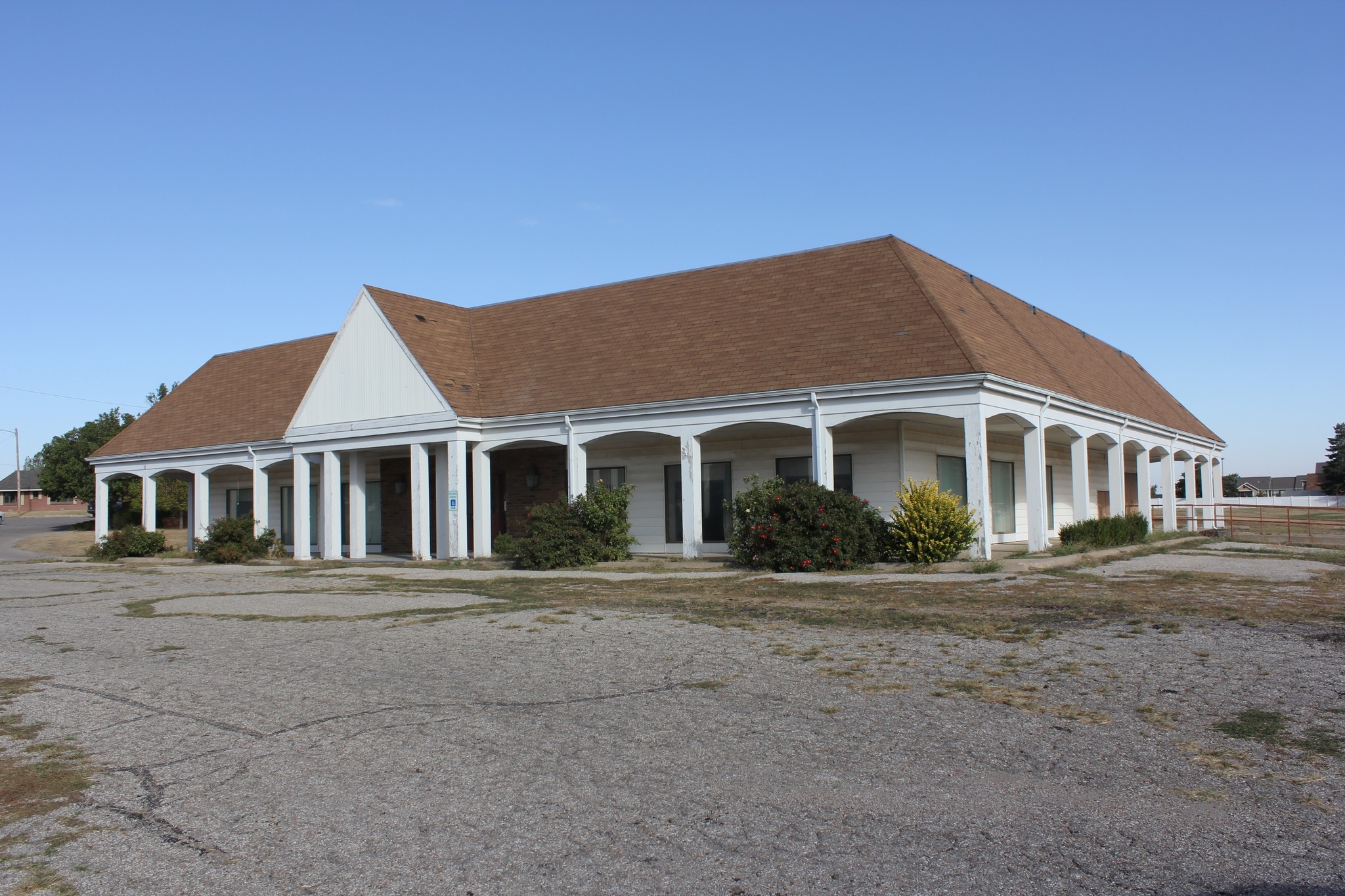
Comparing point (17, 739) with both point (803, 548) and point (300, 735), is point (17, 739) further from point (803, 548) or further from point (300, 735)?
point (803, 548)

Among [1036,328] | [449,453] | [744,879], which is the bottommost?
[744,879]

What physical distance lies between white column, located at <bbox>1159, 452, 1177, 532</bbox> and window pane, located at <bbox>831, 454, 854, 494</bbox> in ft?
43.6

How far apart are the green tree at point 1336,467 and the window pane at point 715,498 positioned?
83.3 metres

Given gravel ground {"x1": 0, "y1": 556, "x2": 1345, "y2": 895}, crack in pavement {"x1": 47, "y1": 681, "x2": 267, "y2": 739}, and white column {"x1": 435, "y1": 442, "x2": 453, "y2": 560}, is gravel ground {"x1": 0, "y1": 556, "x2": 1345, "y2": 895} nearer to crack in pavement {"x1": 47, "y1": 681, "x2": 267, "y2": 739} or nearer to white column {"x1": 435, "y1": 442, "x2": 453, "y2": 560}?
crack in pavement {"x1": 47, "y1": 681, "x2": 267, "y2": 739}

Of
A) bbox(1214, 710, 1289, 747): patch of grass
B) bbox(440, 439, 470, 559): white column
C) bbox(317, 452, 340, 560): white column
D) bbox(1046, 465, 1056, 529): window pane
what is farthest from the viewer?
bbox(1046, 465, 1056, 529): window pane

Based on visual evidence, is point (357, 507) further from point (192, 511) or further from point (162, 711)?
point (162, 711)

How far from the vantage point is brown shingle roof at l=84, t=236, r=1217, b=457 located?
1955 cm

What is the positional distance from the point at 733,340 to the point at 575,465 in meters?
4.33

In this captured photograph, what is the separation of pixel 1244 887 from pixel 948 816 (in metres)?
1.25

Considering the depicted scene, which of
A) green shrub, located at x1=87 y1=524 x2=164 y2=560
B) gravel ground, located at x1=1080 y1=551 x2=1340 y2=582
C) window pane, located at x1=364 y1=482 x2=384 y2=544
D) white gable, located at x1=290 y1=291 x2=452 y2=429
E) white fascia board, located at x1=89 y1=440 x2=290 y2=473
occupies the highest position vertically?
white gable, located at x1=290 y1=291 x2=452 y2=429

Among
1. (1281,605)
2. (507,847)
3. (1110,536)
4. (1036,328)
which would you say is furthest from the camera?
(1036,328)

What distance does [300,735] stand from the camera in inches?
262

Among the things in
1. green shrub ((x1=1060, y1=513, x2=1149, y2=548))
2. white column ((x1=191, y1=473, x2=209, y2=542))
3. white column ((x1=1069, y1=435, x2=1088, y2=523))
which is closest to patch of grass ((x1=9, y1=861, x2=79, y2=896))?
green shrub ((x1=1060, y1=513, x2=1149, y2=548))

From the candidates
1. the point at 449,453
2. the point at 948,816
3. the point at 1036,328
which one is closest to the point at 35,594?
the point at 449,453
